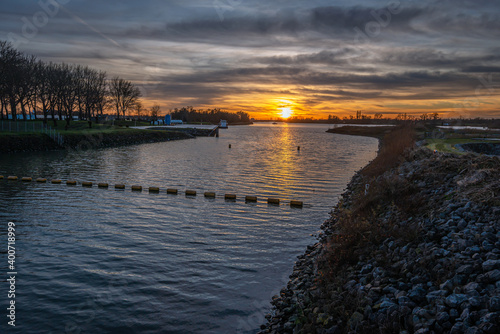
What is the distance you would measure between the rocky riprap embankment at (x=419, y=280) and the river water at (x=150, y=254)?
171 cm

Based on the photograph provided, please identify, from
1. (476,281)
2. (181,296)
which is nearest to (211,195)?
(181,296)

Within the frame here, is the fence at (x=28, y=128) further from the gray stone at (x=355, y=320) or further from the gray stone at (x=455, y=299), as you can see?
the gray stone at (x=455, y=299)

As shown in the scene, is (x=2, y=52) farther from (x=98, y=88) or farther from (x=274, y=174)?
(x=274, y=174)

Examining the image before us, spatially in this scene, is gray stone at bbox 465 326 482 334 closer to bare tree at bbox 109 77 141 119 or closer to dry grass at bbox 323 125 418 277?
dry grass at bbox 323 125 418 277

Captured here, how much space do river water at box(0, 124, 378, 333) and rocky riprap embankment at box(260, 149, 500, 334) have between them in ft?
5.61

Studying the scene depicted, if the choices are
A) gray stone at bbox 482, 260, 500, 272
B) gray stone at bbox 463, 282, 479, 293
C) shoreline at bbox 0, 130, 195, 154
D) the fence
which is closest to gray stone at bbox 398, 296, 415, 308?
gray stone at bbox 463, 282, 479, 293

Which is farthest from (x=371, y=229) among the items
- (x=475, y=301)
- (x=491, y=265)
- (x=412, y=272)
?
(x=475, y=301)

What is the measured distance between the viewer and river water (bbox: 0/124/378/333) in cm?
1072

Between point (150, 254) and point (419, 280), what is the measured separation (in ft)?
36.6

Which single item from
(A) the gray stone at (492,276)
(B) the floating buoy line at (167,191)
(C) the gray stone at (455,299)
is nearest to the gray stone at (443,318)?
(C) the gray stone at (455,299)

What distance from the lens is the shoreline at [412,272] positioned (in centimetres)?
761

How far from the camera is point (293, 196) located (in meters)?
28.5

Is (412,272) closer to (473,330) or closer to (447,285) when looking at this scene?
(447,285)

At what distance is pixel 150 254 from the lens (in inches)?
607
